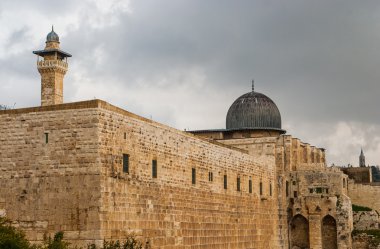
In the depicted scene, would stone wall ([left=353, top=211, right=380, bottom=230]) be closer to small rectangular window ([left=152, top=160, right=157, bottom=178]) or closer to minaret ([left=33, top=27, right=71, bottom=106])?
minaret ([left=33, top=27, right=71, bottom=106])

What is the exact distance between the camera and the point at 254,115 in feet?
137

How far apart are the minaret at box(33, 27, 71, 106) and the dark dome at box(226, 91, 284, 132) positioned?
1081 centimetres

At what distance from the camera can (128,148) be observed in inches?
871

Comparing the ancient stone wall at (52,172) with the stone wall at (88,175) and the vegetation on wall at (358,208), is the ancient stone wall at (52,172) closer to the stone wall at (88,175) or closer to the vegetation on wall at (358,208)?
the stone wall at (88,175)

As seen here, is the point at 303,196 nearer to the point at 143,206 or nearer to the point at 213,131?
the point at 213,131

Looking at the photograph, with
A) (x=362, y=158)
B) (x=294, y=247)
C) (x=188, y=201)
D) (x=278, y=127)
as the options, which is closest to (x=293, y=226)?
(x=294, y=247)

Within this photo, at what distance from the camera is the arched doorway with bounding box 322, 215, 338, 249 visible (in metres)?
38.6

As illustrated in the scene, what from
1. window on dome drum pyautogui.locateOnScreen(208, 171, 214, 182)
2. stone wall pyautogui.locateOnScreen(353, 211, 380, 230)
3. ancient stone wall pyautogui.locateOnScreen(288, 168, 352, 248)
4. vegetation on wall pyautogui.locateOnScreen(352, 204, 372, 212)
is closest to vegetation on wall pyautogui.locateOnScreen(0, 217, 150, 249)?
window on dome drum pyautogui.locateOnScreen(208, 171, 214, 182)

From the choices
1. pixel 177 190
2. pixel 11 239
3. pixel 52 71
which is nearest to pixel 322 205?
pixel 177 190

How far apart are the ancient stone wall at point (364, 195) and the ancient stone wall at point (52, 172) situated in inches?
1125

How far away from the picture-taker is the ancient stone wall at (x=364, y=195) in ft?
148

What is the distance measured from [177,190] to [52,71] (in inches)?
643

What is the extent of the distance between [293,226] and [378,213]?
7.38 metres

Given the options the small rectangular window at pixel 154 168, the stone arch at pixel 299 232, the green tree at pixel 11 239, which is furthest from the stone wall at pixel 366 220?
the green tree at pixel 11 239
